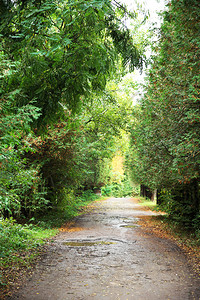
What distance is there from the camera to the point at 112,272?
6652 mm

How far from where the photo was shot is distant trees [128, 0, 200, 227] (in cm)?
736

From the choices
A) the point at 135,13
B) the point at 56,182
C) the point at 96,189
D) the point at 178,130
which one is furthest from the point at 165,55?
the point at 96,189

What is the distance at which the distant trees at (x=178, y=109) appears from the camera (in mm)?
7359

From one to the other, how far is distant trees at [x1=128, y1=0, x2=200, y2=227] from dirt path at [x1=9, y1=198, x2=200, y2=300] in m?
2.43

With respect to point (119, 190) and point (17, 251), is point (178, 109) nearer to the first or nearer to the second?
point (17, 251)

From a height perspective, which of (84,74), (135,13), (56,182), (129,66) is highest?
(135,13)

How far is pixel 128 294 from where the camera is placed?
538 cm

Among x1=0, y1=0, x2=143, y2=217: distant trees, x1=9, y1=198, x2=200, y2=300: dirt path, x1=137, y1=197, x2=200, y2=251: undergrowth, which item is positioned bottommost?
x1=9, y1=198, x2=200, y2=300: dirt path

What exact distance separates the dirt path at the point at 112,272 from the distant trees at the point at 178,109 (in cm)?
243

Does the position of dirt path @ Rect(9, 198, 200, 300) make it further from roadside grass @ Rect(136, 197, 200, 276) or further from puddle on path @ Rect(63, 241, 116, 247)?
roadside grass @ Rect(136, 197, 200, 276)

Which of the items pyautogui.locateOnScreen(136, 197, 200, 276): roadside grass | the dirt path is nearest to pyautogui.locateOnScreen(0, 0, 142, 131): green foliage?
the dirt path

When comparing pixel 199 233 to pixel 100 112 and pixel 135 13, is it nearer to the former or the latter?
pixel 135 13

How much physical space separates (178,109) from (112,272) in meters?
4.66

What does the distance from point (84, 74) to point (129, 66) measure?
2162 millimetres
